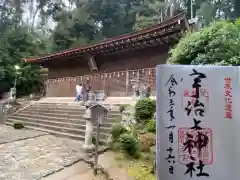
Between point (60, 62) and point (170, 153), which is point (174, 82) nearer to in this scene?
point (170, 153)

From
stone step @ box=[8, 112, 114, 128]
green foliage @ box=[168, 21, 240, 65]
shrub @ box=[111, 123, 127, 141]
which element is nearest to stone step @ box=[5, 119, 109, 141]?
stone step @ box=[8, 112, 114, 128]

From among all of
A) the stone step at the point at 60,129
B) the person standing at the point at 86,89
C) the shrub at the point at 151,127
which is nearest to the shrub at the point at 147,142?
the shrub at the point at 151,127

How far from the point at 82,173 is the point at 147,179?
176 cm

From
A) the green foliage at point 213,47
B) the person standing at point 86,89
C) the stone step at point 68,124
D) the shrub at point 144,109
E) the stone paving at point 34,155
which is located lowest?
the stone paving at point 34,155

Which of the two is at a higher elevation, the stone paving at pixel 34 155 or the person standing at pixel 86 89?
the person standing at pixel 86 89

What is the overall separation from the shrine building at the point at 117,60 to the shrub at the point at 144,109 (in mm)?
3739

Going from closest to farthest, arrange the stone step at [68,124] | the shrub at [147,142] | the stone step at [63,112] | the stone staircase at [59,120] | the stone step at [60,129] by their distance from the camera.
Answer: the shrub at [147,142] < the stone step at [60,129] < the stone step at [68,124] < the stone staircase at [59,120] < the stone step at [63,112]

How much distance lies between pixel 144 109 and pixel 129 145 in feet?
6.97

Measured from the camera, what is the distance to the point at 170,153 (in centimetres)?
251

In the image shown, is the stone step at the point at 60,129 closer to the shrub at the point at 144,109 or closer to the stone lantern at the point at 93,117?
the stone lantern at the point at 93,117

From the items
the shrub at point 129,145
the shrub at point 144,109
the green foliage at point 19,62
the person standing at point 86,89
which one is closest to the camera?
the shrub at point 129,145

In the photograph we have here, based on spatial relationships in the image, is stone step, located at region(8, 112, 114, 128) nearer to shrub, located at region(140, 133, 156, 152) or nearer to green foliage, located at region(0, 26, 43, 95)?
shrub, located at region(140, 133, 156, 152)

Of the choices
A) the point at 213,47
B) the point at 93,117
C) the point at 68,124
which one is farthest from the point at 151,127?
the point at 68,124

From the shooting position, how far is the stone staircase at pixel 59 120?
364 inches
